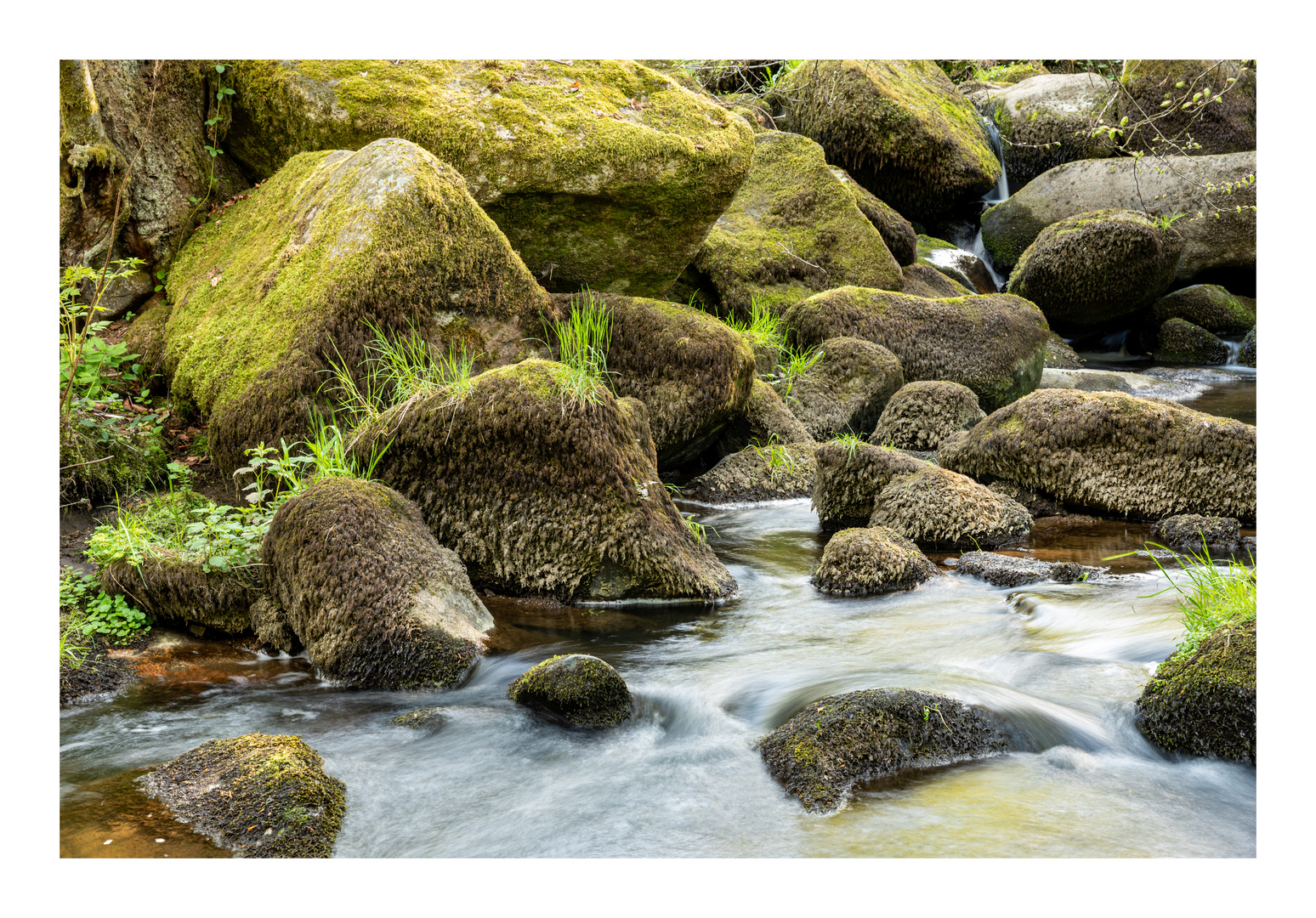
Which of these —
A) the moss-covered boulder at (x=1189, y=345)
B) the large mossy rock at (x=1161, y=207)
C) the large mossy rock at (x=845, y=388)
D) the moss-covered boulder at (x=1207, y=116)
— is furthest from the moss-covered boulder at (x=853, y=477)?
the moss-covered boulder at (x=1207, y=116)

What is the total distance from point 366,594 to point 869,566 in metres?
2.66

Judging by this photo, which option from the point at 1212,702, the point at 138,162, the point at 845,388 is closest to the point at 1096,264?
the point at 845,388

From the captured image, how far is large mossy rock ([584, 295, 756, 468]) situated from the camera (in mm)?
7059

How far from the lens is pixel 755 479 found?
7.42 metres

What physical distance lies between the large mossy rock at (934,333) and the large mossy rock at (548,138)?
1.92 m

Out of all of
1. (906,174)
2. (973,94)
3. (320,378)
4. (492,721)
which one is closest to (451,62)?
(320,378)

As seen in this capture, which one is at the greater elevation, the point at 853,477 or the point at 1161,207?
the point at 1161,207

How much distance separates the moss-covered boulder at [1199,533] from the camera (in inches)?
224

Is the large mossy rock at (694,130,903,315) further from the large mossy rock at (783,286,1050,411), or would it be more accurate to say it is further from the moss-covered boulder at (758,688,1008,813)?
the moss-covered boulder at (758,688,1008,813)

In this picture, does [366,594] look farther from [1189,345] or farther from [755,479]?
[1189,345]

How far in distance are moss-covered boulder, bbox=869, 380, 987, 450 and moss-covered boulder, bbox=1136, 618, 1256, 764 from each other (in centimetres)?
484

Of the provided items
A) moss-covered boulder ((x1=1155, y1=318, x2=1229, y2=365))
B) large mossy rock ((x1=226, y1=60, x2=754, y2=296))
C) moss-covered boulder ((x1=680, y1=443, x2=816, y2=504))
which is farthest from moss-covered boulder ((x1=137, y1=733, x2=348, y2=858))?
moss-covered boulder ((x1=1155, y1=318, x2=1229, y2=365))

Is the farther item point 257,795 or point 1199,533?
point 1199,533

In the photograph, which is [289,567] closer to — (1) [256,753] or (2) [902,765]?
(1) [256,753]
